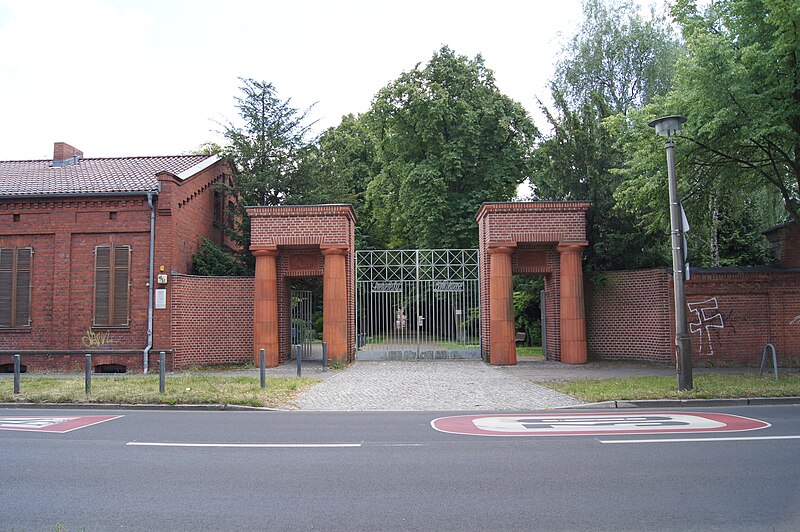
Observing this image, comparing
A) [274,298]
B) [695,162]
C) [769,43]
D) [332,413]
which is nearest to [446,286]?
[274,298]

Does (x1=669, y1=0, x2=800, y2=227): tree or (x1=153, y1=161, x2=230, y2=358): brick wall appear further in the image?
(x1=153, y1=161, x2=230, y2=358): brick wall

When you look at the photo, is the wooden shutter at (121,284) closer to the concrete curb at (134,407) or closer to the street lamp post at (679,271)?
the concrete curb at (134,407)

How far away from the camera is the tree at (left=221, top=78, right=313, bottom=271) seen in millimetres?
24234

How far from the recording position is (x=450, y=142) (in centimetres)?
3106

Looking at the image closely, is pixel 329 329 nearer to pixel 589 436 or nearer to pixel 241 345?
pixel 241 345

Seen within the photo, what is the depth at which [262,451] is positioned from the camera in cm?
803

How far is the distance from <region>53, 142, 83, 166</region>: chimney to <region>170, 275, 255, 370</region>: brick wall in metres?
9.31

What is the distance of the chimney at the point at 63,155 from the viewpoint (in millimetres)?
24656

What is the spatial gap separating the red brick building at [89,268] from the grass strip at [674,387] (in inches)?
485

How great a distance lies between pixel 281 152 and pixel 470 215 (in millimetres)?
10186

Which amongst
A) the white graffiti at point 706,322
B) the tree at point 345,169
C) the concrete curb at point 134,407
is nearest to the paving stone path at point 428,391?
the concrete curb at point 134,407

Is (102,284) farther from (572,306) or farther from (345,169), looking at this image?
(572,306)

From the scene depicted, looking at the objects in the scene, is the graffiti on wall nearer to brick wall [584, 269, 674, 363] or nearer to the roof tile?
the roof tile

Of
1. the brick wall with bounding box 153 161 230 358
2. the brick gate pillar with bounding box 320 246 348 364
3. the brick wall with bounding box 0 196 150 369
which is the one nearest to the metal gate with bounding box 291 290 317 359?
the brick gate pillar with bounding box 320 246 348 364
